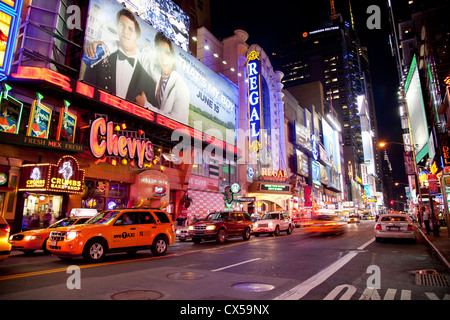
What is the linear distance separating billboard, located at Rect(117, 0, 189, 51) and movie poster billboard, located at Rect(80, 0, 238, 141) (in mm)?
3154

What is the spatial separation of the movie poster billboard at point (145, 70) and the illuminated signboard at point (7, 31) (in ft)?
15.0

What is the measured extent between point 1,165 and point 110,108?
25.7 feet

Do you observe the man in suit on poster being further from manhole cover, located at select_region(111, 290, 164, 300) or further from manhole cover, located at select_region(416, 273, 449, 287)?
manhole cover, located at select_region(416, 273, 449, 287)

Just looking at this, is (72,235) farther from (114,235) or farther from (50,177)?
(50,177)

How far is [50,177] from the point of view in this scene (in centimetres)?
1678

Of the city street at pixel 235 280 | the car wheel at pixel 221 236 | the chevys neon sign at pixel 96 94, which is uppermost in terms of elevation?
the chevys neon sign at pixel 96 94

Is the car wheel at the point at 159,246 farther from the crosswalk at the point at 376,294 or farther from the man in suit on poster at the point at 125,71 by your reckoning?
the man in suit on poster at the point at 125,71

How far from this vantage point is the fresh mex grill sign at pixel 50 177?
1662cm

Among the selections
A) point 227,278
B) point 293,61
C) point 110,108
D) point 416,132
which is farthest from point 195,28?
point 293,61

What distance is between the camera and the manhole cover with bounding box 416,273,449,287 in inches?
250

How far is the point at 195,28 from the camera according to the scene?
42.2 meters

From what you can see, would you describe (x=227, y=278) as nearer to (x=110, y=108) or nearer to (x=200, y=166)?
(x=110, y=108)

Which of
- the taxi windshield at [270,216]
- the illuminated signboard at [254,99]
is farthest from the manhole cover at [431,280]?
the illuminated signboard at [254,99]
